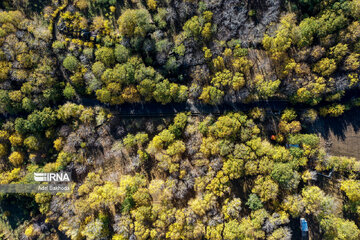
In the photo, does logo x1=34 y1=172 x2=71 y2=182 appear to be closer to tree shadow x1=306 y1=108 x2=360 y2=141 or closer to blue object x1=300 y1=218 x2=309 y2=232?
blue object x1=300 y1=218 x2=309 y2=232

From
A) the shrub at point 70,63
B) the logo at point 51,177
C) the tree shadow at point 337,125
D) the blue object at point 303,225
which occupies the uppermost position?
the shrub at point 70,63

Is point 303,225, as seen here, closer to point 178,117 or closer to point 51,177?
point 178,117

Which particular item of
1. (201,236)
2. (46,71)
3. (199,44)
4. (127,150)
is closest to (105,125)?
(127,150)

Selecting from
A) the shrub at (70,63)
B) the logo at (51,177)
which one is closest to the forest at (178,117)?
the shrub at (70,63)

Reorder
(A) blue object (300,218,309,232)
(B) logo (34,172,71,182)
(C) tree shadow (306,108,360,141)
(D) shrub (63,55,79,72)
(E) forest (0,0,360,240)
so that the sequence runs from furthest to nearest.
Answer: (C) tree shadow (306,108,360,141), (B) logo (34,172,71,182), (A) blue object (300,218,309,232), (D) shrub (63,55,79,72), (E) forest (0,0,360,240)

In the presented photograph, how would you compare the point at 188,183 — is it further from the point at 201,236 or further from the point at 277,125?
the point at 277,125

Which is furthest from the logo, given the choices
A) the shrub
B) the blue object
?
the blue object

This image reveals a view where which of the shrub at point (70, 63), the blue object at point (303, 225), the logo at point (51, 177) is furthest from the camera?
the logo at point (51, 177)

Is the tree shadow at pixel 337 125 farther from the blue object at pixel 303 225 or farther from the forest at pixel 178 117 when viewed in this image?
the blue object at pixel 303 225

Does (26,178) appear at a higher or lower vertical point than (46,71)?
lower
